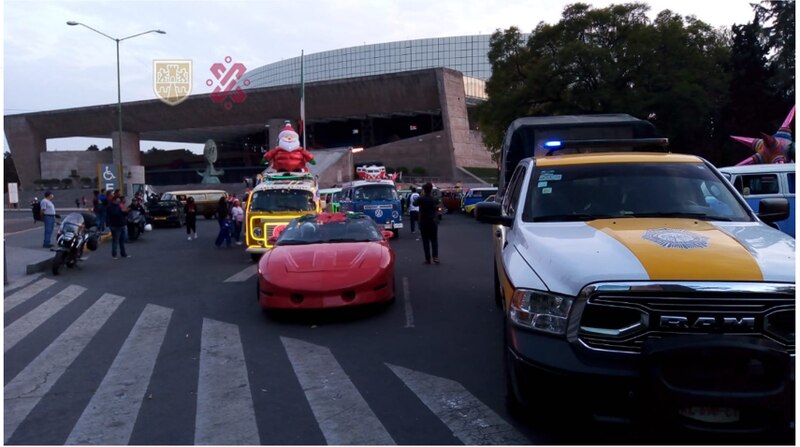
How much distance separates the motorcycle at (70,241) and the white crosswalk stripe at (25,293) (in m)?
0.90

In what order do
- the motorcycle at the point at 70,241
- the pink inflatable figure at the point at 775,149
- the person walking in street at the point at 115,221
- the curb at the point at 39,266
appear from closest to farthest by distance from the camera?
the curb at the point at 39,266 < the motorcycle at the point at 70,241 < the person walking in street at the point at 115,221 < the pink inflatable figure at the point at 775,149

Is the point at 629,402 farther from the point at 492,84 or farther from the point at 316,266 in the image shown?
the point at 492,84

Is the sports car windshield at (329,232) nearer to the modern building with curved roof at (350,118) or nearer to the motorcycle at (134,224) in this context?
the motorcycle at (134,224)

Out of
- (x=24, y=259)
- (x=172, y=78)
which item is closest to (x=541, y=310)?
(x=24, y=259)

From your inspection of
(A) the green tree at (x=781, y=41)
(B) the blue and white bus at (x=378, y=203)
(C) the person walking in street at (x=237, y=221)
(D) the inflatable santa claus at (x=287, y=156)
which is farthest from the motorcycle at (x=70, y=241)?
(A) the green tree at (x=781, y=41)

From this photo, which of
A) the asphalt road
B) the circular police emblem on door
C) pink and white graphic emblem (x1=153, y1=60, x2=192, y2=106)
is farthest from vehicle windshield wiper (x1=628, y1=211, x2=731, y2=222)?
pink and white graphic emblem (x1=153, y1=60, x2=192, y2=106)

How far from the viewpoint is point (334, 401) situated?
5.58 meters

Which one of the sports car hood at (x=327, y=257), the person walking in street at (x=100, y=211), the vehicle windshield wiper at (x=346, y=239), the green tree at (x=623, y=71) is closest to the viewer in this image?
the sports car hood at (x=327, y=257)

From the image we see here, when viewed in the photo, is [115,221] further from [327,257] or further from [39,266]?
[327,257]

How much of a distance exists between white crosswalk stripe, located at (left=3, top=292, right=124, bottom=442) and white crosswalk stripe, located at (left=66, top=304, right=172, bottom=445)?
1.63 ft

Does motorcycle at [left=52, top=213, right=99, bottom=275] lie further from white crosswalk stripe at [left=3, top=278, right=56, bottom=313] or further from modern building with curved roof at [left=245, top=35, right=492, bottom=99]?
modern building with curved roof at [left=245, top=35, right=492, bottom=99]

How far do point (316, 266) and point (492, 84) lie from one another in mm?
29969

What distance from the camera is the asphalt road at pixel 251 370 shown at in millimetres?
4941

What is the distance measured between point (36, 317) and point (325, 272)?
4.47 metres
